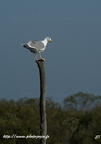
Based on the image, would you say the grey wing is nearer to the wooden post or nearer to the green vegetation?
the wooden post

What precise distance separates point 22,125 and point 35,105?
10.9 feet

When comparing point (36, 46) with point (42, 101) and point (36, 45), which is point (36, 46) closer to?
point (36, 45)

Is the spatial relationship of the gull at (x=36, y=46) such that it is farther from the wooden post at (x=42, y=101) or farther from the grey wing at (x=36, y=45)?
the wooden post at (x=42, y=101)

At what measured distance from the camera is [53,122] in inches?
895

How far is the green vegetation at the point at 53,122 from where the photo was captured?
20766mm

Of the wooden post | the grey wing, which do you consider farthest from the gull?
the wooden post

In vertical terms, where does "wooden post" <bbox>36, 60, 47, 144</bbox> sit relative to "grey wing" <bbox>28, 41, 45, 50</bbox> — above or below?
below

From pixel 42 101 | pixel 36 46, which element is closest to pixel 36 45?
pixel 36 46

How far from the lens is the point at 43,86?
8477 mm

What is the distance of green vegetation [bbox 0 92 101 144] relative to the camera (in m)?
20.8

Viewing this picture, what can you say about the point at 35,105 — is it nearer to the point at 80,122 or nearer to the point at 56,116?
the point at 56,116

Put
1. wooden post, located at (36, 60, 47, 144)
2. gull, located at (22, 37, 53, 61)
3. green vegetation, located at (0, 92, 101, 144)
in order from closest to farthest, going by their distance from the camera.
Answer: wooden post, located at (36, 60, 47, 144)
gull, located at (22, 37, 53, 61)
green vegetation, located at (0, 92, 101, 144)

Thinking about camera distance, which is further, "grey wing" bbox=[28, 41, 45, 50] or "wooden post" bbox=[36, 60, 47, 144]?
"grey wing" bbox=[28, 41, 45, 50]

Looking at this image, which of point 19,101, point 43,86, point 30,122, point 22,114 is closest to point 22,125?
point 30,122
